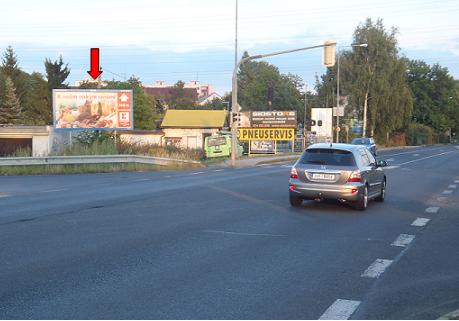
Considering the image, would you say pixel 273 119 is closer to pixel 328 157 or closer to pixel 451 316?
pixel 328 157

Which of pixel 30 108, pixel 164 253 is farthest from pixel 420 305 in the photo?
pixel 30 108

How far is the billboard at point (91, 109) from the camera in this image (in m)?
34.3

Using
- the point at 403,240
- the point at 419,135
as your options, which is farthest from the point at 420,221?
the point at 419,135

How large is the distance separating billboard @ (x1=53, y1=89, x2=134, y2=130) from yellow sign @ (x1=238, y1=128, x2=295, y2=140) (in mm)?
13146

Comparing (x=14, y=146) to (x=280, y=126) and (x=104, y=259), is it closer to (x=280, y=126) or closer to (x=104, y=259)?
(x=280, y=126)

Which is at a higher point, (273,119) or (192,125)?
(273,119)

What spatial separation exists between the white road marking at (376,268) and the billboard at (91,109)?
2776 centimetres

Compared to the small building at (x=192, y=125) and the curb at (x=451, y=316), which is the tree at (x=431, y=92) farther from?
the curb at (x=451, y=316)

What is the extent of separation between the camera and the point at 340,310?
586 centimetres

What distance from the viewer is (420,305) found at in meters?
6.02

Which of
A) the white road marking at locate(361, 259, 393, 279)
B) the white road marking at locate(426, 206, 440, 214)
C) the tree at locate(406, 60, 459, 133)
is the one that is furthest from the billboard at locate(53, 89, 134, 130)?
the tree at locate(406, 60, 459, 133)

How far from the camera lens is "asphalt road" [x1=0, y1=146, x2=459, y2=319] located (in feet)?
19.6

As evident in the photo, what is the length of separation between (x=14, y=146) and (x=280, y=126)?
20191mm

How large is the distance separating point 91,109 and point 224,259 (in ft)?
90.9
